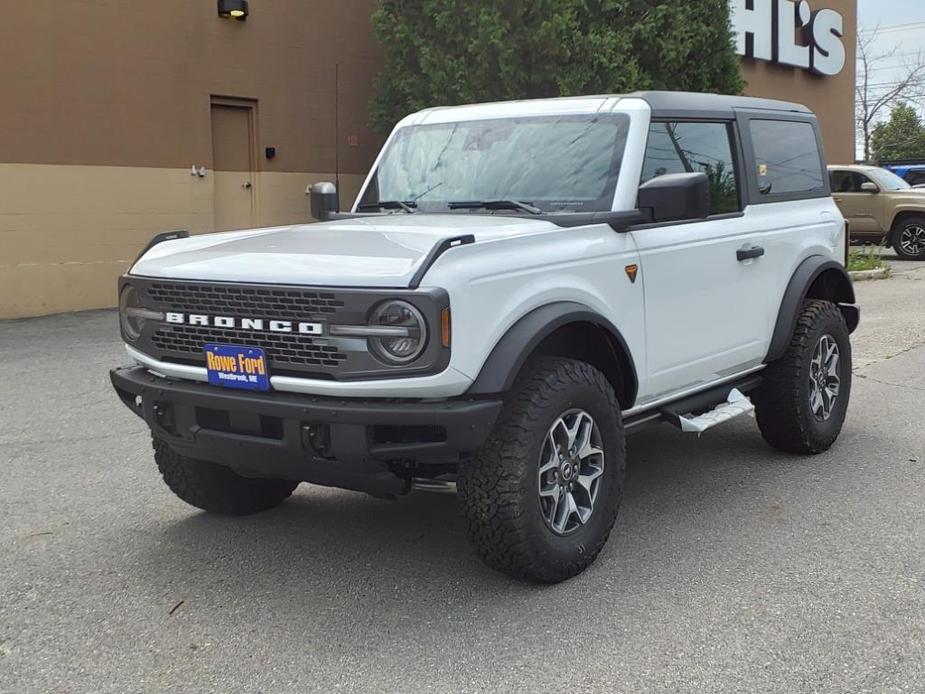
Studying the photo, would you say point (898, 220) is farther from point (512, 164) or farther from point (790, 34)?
point (512, 164)

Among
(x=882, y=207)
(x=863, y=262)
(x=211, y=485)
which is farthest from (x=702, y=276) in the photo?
(x=882, y=207)

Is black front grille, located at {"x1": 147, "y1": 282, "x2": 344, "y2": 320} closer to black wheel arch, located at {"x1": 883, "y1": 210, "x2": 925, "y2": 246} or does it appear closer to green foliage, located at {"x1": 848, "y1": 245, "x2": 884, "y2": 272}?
green foliage, located at {"x1": 848, "y1": 245, "x2": 884, "y2": 272}

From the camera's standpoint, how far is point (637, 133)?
14.7ft

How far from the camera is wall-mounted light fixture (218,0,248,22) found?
42.0 ft

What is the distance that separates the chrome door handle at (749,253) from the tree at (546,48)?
768 centimetres

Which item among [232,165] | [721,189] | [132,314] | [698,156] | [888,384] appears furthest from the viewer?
[232,165]

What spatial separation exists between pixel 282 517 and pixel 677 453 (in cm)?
236

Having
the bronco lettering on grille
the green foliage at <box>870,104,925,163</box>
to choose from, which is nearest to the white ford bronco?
the bronco lettering on grille

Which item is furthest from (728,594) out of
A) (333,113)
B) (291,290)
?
(333,113)

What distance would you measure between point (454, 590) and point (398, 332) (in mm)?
1087

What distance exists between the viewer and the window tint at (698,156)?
4.60 m

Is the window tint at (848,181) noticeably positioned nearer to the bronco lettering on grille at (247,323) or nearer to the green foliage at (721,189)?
the green foliage at (721,189)

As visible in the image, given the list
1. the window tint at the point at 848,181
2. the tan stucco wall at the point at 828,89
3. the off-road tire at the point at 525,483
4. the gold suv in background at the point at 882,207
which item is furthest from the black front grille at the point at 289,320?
the tan stucco wall at the point at 828,89

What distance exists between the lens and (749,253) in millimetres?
4930
